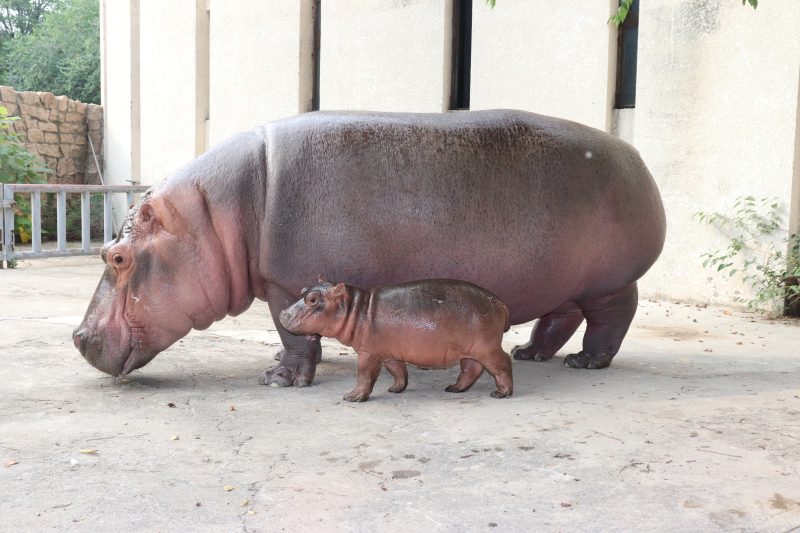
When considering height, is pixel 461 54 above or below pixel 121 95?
above

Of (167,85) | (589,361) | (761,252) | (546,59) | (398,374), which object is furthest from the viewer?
(167,85)

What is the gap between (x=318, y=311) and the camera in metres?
3.57

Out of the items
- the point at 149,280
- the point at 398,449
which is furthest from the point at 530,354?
the point at 149,280

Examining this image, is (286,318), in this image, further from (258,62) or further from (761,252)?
(258,62)

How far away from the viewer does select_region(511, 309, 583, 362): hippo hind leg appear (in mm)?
4820

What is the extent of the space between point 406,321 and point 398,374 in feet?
1.28

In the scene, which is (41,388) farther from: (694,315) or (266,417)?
(694,315)

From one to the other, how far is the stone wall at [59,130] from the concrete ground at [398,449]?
33.3 ft

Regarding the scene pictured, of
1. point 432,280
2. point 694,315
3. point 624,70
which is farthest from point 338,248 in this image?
point 624,70

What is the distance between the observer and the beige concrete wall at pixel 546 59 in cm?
796

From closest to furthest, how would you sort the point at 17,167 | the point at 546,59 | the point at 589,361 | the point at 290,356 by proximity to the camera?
the point at 290,356, the point at 589,361, the point at 546,59, the point at 17,167

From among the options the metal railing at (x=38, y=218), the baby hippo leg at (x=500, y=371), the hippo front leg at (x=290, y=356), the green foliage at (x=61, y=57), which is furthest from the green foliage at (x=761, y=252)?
the green foliage at (x=61, y=57)

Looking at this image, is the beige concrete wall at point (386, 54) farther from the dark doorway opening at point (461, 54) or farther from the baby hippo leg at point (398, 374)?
the baby hippo leg at point (398, 374)

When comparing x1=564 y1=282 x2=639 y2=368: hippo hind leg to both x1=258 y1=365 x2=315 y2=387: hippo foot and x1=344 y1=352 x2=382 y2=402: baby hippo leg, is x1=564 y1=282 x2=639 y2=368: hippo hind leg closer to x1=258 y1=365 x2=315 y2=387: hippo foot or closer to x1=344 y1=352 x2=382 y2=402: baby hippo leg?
x1=344 y1=352 x2=382 y2=402: baby hippo leg
